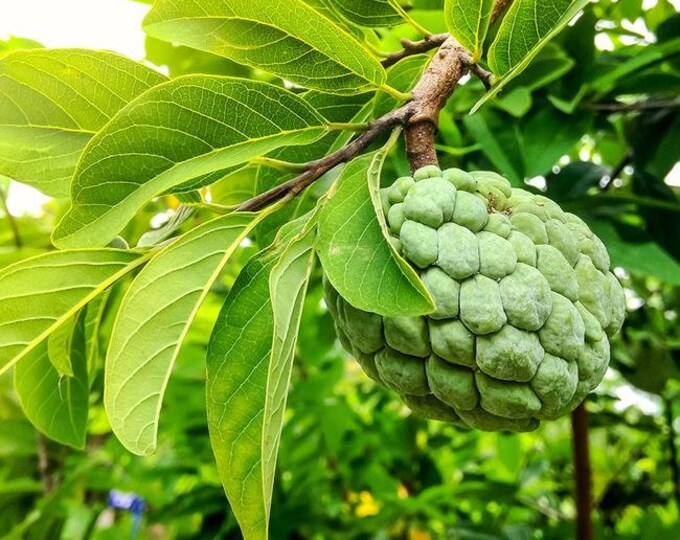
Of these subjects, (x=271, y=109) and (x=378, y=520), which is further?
(x=378, y=520)

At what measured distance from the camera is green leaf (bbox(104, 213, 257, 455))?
0.74 m

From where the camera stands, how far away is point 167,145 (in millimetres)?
738

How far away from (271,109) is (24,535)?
1588 millimetres

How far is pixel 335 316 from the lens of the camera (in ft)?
2.89

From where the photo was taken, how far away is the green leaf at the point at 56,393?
96cm

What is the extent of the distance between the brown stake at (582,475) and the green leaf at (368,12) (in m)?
0.92

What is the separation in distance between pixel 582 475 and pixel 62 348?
115 cm

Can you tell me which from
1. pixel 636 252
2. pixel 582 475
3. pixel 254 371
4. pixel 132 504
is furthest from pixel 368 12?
pixel 132 504

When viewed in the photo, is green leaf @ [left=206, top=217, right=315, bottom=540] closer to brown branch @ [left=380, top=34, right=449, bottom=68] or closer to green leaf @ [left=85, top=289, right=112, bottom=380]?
green leaf @ [left=85, top=289, right=112, bottom=380]

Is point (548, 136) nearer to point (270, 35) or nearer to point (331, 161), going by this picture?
point (331, 161)

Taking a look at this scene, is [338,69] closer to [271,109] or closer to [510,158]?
[271,109]

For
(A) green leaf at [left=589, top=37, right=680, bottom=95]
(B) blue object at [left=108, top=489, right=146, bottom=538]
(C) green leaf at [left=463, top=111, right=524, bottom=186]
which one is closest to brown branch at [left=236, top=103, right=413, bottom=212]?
(C) green leaf at [left=463, top=111, right=524, bottom=186]

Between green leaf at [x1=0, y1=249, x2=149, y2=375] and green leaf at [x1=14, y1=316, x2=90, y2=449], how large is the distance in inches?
4.0

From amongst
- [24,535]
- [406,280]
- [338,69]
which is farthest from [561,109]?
[24,535]
